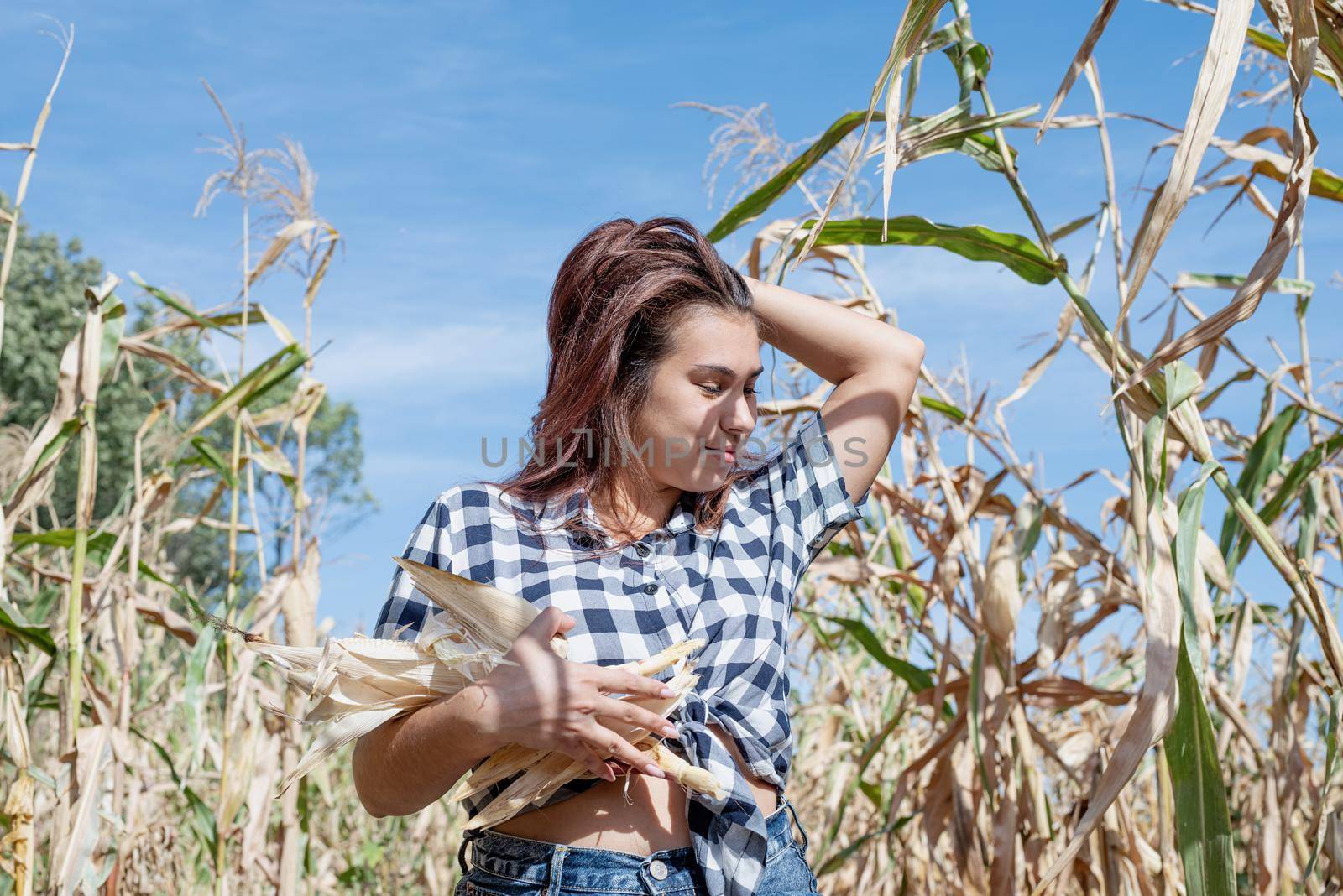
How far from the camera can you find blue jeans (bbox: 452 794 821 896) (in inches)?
51.3

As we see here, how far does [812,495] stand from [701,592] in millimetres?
240

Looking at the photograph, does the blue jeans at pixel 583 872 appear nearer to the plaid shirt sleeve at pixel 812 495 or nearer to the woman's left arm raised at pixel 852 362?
the plaid shirt sleeve at pixel 812 495

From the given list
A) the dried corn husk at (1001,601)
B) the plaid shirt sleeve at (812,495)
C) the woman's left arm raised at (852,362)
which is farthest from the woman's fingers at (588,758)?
the dried corn husk at (1001,601)

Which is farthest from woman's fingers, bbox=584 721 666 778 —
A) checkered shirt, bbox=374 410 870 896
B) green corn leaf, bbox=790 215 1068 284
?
green corn leaf, bbox=790 215 1068 284

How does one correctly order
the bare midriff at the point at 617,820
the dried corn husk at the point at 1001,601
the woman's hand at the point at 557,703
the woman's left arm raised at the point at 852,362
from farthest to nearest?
the dried corn husk at the point at 1001,601 < the woman's left arm raised at the point at 852,362 < the bare midriff at the point at 617,820 < the woman's hand at the point at 557,703

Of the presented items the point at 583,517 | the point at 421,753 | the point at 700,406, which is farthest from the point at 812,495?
the point at 421,753

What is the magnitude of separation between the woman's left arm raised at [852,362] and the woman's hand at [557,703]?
1.91 ft

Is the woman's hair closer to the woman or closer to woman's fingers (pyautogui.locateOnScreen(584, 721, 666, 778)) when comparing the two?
the woman

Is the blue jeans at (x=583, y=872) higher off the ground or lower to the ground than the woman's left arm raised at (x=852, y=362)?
lower

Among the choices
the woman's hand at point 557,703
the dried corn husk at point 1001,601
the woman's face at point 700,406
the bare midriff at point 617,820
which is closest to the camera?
the woman's hand at point 557,703

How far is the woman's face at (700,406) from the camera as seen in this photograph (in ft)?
5.12

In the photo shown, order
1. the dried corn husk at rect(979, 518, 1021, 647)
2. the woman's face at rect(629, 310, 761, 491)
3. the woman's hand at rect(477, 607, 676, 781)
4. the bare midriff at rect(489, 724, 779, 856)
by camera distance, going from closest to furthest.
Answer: the woman's hand at rect(477, 607, 676, 781)
the bare midriff at rect(489, 724, 779, 856)
the woman's face at rect(629, 310, 761, 491)
the dried corn husk at rect(979, 518, 1021, 647)

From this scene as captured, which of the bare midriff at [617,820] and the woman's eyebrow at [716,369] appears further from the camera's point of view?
the woman's eyebrow at [716,369]

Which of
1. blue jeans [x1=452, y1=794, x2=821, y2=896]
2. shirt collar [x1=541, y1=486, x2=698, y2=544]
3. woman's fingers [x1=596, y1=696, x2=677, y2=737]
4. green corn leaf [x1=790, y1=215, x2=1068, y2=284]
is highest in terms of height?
green corn leaf [x1=790, y1=215, x2=1068, y2=284]
